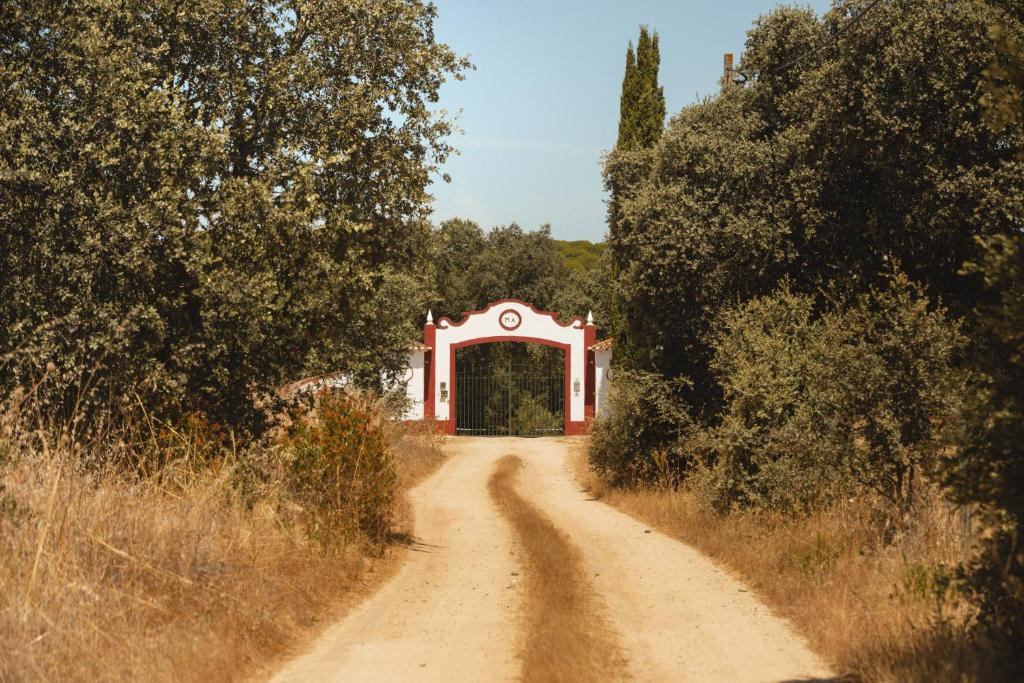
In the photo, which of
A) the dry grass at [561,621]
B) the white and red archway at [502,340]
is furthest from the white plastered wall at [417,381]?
the dry grass at [561,621]

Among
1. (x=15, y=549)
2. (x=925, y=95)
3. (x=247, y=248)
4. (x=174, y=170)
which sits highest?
(x=925, y=95)

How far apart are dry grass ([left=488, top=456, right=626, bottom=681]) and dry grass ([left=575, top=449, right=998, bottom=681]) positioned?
5.78 ft

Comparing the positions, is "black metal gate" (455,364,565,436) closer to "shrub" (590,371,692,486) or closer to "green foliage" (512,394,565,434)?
"green foliage" (512,394,565,434)

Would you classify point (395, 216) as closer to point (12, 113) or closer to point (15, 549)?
point (12, 113)

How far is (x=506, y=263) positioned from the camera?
59594mm

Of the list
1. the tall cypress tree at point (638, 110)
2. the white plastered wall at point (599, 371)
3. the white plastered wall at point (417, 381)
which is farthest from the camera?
the white plastered wall at point (599, 371)

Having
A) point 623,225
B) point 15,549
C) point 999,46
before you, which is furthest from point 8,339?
point 623,225

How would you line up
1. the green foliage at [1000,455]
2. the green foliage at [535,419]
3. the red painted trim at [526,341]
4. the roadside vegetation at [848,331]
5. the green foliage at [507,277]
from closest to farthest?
the green foliage at [1000,455] → the roadside vegetation at [848,331] → the red painted trim at [526,341] → the green foliage at [535,419] → the green foliage at [507,277]

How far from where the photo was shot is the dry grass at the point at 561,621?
7703 mm

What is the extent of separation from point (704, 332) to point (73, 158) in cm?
1242

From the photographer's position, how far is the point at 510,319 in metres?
42.2

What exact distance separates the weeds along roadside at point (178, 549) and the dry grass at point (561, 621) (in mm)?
1914

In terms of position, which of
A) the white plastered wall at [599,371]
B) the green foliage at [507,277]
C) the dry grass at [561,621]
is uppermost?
the green foliage at [507,277]

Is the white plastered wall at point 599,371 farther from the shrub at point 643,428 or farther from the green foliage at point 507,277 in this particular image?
the shrub at point 643,428
